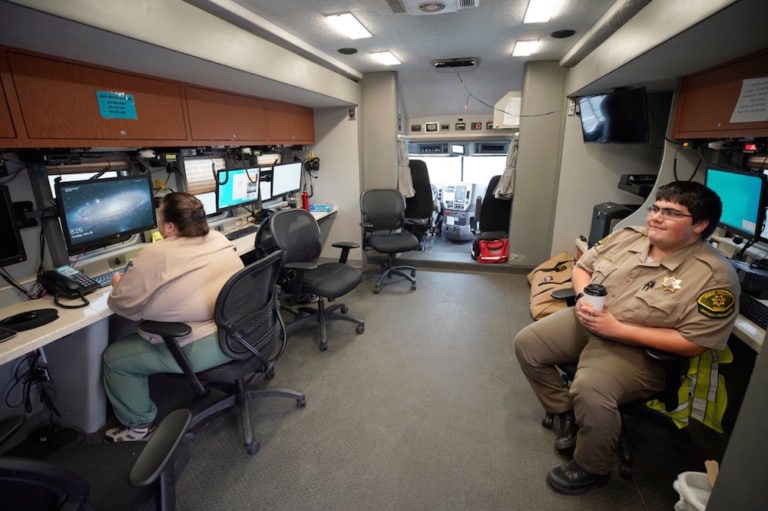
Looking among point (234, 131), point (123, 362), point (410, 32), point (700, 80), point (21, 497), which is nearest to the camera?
point (21, 497)

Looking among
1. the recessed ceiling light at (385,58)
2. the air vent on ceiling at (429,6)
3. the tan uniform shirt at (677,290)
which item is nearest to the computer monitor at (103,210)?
the air vent on ceiling at (429,6)

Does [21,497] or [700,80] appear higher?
[700,80]

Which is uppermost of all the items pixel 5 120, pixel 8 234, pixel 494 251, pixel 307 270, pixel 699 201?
pixel 5 120

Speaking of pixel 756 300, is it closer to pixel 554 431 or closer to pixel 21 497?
pixel 554 431

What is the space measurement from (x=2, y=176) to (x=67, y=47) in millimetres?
678

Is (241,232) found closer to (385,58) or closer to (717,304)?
(385,58)

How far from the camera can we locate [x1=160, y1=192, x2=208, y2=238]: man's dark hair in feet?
5.23

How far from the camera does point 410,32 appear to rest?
2.58m

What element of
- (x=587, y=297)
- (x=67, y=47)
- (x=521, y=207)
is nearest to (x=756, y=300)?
(x=587, y=297)

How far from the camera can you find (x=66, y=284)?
1.75m

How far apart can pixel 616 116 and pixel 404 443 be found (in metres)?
2.84

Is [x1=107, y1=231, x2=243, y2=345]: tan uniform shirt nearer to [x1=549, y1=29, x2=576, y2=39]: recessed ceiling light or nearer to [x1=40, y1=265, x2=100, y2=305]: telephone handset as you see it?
[x1=40, y1=265, x2=100, y2=305]: telephone handset

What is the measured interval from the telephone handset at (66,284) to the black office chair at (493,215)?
3590 millimetres

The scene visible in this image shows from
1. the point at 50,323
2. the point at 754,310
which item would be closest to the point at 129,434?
the point at 50,323
